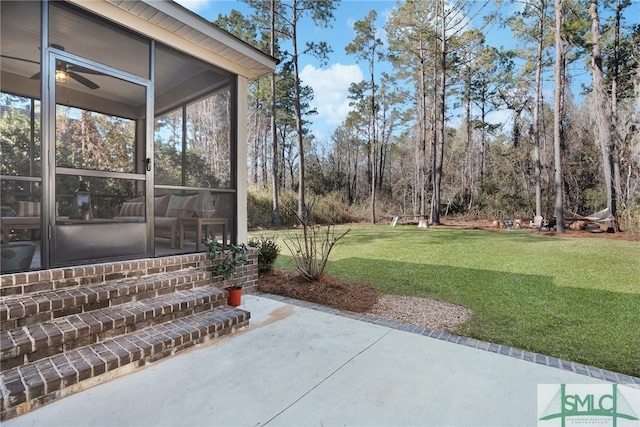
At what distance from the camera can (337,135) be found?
80.2 feet

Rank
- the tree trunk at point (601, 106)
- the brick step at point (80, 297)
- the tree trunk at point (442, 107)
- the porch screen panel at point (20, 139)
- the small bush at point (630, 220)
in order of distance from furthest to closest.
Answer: the tree trunk at point (442, 107) < the tree trunk at point (601, 106) < the small bush at point (630, 220) < the porch screen panel at point (20, 139) < the brick step at point (80, 297)

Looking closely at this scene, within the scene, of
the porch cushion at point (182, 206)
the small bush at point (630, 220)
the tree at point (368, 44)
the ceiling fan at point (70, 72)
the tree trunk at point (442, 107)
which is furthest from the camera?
the tree at point (368, 44)

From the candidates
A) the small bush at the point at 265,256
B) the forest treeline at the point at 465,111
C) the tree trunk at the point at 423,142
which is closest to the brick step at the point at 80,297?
the small bush at the point at 265,256

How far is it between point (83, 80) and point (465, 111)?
22013 mm

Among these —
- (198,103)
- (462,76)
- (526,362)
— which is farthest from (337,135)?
(526,362)

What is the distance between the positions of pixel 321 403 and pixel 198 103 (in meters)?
4.04

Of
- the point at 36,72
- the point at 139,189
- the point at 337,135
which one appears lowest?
the point at 139,189

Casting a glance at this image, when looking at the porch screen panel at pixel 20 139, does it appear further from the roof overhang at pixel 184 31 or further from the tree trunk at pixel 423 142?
the tree trunk at pixel 423 142

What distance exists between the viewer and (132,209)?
11.2ft

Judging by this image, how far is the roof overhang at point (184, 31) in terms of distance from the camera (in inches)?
120

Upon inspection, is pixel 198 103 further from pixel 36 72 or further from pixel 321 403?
pixel 321 403

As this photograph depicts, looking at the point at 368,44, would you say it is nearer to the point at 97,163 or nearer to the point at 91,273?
the point at 97,163

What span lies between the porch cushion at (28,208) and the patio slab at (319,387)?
169cm

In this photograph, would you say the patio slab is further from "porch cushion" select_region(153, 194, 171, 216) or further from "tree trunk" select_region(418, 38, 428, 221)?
"tree trunk" select_region(418, 38, 428, 221)
